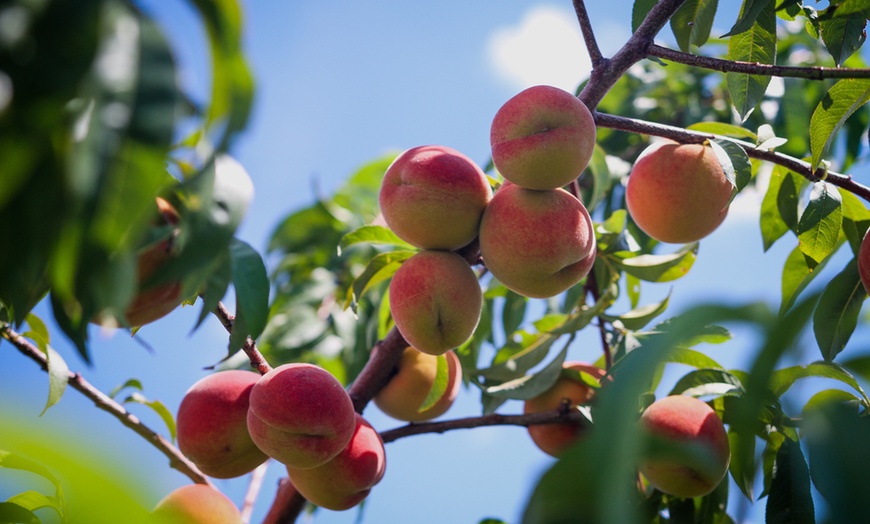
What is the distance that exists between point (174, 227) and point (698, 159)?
3.68 ft

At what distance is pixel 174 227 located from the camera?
74 centimetres

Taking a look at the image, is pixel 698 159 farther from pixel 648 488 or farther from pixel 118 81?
pixel 118 81

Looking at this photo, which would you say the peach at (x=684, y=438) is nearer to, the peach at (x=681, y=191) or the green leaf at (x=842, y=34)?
the peach at (x=681, y=191)

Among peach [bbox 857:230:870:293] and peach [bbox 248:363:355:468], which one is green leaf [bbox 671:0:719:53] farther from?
peach [bbox 248:363:355:468]

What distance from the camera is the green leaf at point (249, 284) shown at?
2.81ft

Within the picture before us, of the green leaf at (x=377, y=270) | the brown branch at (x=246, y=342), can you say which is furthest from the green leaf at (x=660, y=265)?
the brown branch at (x=246, y=342)

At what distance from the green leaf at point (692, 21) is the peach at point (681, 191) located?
216mm

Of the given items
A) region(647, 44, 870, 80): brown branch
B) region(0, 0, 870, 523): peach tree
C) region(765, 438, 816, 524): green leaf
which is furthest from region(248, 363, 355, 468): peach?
region(647, 44, 870, 80): brown branch

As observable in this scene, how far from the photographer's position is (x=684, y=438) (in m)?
1.28

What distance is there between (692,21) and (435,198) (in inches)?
24.6

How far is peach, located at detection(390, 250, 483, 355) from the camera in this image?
1.36m

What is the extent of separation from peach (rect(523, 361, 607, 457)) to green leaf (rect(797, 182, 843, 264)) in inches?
21.3

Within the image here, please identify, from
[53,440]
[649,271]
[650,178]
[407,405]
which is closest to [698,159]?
[650,178]

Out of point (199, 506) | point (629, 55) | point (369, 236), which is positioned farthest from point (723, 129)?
point (199, 506)
